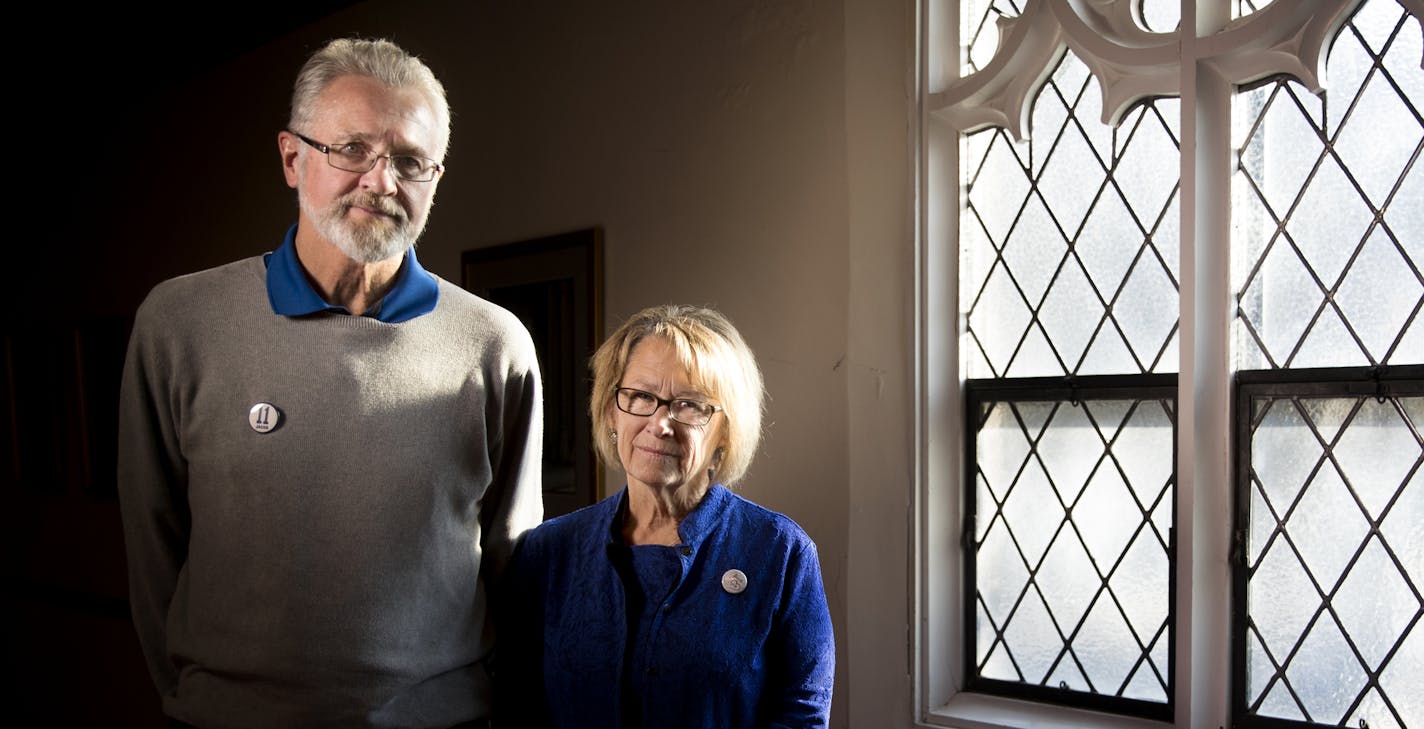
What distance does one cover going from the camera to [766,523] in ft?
6.41

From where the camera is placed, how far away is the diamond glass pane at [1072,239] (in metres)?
2.49

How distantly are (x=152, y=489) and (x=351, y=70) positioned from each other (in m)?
0.75

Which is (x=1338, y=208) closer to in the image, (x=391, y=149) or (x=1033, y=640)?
(x=1033, y=640)

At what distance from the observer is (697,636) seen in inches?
72.4

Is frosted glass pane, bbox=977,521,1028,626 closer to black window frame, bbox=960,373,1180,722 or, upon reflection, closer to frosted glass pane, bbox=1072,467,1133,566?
black window frame, bbox=960,373,1180,722

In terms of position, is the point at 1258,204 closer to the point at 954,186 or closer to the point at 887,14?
the point at 954,186

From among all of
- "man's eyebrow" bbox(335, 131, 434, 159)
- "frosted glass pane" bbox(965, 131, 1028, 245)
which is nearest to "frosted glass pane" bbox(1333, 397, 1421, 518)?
"frosted glass pane" bbox(965, 131, 1028, 245)

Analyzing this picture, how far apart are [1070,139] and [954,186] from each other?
290 millimetres

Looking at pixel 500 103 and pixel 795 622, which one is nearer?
pixel 795 622

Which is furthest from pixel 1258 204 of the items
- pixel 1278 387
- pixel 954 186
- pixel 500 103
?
pixel 500 103

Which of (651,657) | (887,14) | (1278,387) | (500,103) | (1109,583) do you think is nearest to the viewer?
(651,657)

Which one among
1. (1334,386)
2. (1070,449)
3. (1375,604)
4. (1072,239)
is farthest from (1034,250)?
(1375,604)

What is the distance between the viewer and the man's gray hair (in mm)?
1747

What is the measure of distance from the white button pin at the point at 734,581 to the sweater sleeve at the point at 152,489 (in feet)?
2.95
